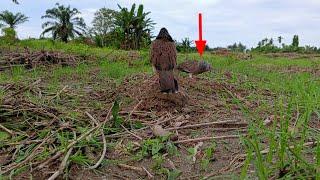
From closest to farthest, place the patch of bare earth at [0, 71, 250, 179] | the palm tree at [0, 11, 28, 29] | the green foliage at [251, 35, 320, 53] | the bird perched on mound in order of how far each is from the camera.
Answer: the patch of bare earth at [0, 71, 250, 179] → the bird perched on mound → the green foliage at [251, 35, 320, 53] → the palm tree at [0, 11, 28, 29]

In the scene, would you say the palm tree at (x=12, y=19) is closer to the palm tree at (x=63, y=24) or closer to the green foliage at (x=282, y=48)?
the palm tree at (x=63, y=24)

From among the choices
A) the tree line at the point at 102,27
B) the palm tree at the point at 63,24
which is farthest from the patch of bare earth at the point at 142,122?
the palm tree at the point at 63,24

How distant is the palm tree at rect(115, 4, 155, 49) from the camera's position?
1114 inches

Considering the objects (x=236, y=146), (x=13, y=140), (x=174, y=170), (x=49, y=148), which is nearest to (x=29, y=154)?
(x=49, y=148)

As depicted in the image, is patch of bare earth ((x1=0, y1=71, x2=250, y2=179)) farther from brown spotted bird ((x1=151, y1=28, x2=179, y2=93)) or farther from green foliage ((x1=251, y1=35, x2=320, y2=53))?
green foliage ((x1=251, y1=35, x2=320, y2=53))

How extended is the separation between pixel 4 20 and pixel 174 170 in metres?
55.3

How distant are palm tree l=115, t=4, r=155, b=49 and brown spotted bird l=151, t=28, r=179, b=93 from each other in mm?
23593

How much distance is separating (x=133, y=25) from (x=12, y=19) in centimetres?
3021

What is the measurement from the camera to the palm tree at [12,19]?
174 feet

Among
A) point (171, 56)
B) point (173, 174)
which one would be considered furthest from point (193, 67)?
point (173, 174)

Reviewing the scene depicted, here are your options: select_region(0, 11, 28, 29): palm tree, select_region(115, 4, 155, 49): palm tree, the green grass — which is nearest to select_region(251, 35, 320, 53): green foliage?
Answer: select_region(115, 4, 155, 49): palm tree

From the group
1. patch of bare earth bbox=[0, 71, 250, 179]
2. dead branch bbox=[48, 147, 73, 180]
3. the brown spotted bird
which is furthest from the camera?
the brown spotted bird

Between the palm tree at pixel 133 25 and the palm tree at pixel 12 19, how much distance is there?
2807 centimetres

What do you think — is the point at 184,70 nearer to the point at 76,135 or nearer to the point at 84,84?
the point at 84,84
